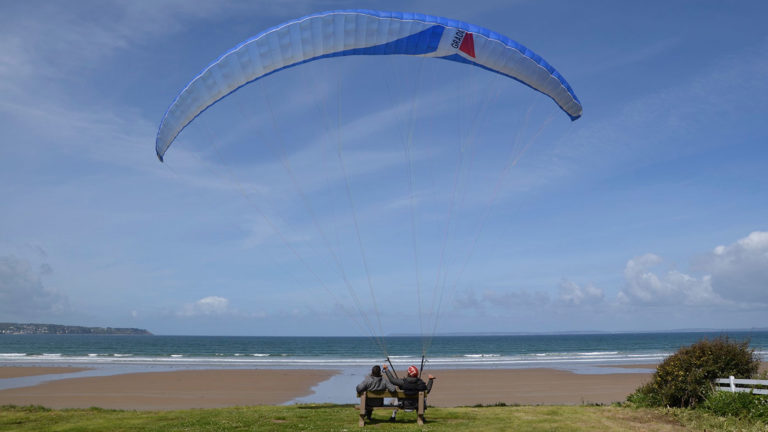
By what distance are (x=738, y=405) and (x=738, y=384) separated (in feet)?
2.45

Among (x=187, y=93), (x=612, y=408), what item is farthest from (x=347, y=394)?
(x=187, y=93)

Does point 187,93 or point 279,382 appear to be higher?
point 187,93

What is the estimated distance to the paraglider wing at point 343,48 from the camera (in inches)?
370

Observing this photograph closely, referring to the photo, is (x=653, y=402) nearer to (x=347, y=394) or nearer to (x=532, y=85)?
(x=532, y=85)

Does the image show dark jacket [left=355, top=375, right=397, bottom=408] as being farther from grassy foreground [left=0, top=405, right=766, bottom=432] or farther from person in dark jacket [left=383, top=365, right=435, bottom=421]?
grassy foreground [left=0, top=405, right=766, bottom=432]

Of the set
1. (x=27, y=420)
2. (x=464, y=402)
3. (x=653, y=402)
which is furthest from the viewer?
Answer: (x=464, y=402)

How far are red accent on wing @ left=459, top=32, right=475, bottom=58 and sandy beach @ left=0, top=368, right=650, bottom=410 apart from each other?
9489 mm

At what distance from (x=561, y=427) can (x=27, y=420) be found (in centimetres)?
967

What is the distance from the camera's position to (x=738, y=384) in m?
9.81

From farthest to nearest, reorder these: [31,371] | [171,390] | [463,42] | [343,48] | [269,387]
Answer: [31,371], [269,387], [171,390], [463,42], [343,48]

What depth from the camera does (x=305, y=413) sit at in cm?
1042

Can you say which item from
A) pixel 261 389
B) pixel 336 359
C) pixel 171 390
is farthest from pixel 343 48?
pixel 336 359

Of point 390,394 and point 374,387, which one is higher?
point 374,387

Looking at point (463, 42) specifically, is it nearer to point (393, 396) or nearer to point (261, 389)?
point (393, 396)
